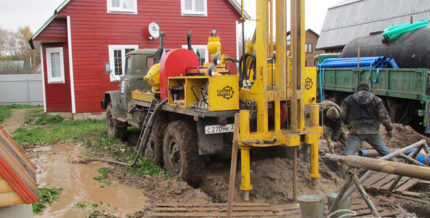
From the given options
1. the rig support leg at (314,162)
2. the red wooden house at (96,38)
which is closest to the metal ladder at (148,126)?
the rig support leg at (314,162)

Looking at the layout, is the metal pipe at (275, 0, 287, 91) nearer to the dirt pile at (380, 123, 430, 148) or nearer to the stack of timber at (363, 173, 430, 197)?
the stack of timber at (363, 173, 430, 197)

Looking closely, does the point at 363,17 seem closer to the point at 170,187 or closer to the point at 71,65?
the point at 71,65

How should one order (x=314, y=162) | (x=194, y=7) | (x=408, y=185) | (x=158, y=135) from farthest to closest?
(x=194, y=7) < (x=158, y=135) < (x=408, y=185) < (x=314, y=162)

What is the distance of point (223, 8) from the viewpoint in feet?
58.0

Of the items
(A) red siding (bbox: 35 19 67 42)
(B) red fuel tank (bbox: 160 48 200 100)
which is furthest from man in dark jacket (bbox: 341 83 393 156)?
(A) red siding (bbox: 35 19 67 42)

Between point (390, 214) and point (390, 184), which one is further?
point (390, 184)

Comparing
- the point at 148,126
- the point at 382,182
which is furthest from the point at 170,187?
the point at 382,182

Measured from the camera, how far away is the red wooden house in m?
15.2

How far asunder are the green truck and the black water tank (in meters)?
1.39

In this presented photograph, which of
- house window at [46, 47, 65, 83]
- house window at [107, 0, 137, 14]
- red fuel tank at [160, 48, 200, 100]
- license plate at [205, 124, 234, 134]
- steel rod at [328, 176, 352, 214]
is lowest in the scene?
steel rod at [328, 176, 352, 214]

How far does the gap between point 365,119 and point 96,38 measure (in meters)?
11.9

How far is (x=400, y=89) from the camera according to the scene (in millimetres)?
10188

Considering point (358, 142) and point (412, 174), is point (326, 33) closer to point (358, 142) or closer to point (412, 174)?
point (358, 142)

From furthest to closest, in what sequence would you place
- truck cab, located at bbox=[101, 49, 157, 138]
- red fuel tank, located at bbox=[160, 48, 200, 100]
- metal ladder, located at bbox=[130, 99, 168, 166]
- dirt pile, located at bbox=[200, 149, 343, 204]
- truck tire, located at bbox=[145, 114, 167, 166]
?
1. truck cab, located at bbox=[101, 49, 157, 138]
2. truck tire, located at bbox=[145, 114, 167, 166]
3. metal ladder, located at bbox=[130, 99, 168, 166]
4. red fuel tank, located at bbox=[160, 48, 200, 100]
5. dirt pile, located at bbox=[200, 149, 343, 204]
